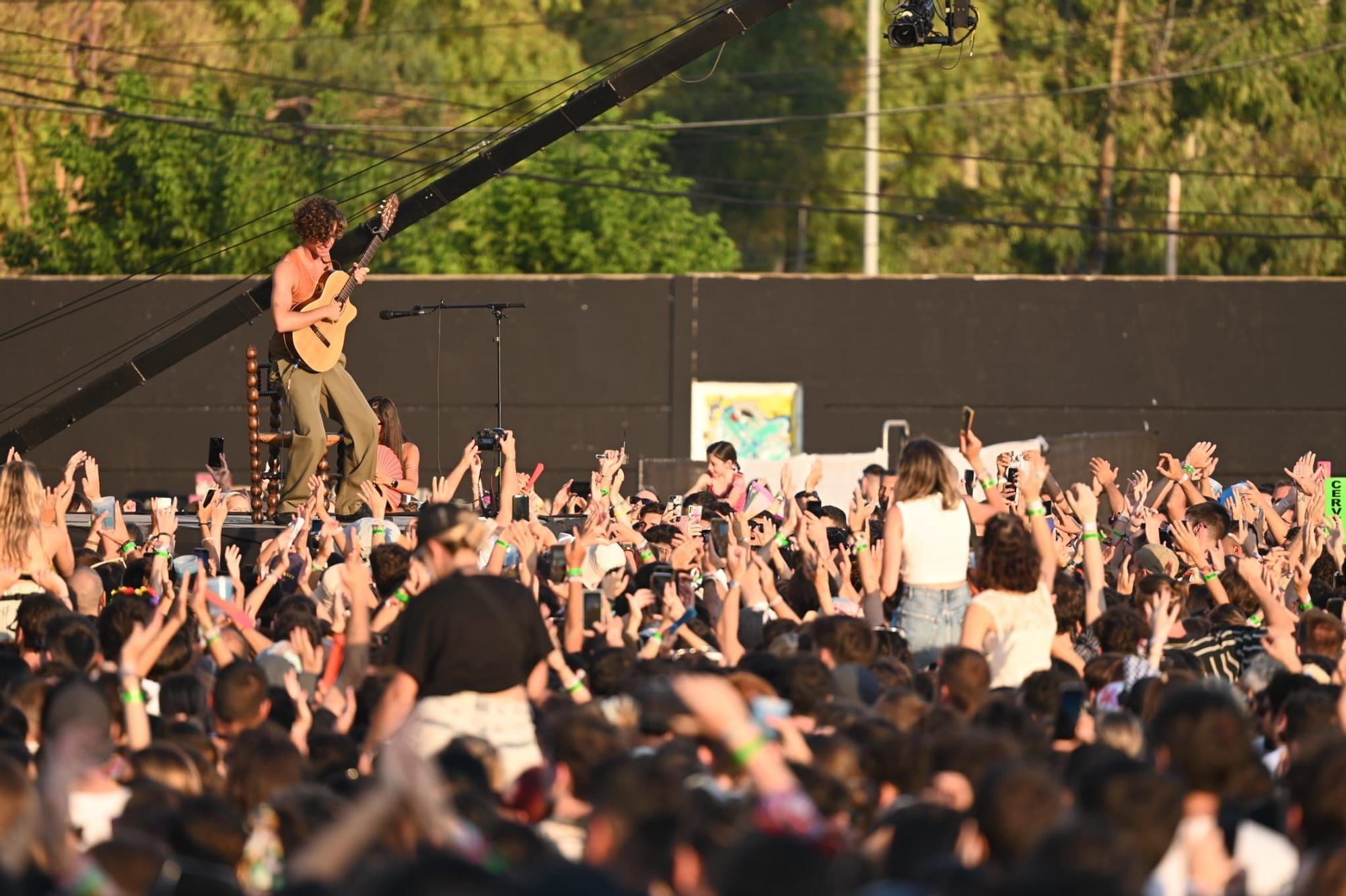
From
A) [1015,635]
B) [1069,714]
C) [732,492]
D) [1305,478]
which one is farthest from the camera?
[732,492]

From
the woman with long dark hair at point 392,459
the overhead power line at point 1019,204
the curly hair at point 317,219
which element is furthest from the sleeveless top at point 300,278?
the overhead power line at point 1019,204

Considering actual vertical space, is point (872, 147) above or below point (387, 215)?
above

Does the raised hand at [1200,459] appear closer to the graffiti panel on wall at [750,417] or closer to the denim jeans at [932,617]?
the denim jeans at [932,617]

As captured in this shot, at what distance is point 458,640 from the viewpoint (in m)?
5.64

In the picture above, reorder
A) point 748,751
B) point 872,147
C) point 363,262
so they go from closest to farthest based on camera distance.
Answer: point 748,751 < point 363,262 < point 872,147

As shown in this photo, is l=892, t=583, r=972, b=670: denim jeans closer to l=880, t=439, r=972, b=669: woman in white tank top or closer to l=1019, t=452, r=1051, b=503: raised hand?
l=880, t=439, r=972, b=669: woman in white tank top

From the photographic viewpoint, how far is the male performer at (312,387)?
1232 cm

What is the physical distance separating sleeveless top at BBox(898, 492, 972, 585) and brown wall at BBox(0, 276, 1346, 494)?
1483 cm

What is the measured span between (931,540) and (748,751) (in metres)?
3.61

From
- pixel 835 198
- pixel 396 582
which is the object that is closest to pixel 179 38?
pixel 835 198

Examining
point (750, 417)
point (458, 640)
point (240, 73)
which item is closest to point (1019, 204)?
point (240, 73)

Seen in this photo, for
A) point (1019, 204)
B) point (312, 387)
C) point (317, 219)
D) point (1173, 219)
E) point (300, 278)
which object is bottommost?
point (312, 387)

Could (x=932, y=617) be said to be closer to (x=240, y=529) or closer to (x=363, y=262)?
(x=240, y=529)

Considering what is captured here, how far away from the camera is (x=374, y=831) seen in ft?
11.8
